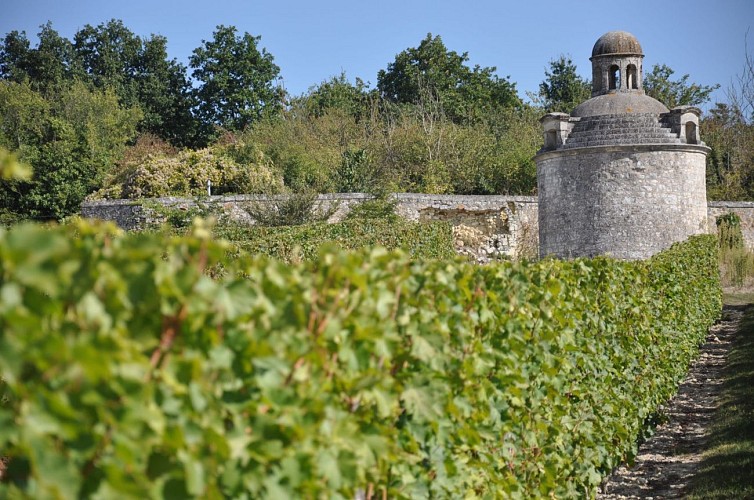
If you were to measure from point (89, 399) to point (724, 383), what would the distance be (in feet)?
35.6

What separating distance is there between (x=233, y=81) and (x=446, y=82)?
13.2m

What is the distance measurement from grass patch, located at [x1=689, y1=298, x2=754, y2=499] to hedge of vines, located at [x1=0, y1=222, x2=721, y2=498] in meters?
2.09

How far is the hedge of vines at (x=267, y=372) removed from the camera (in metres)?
1.71

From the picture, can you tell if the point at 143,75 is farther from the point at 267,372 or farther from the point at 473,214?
the point at 267,372

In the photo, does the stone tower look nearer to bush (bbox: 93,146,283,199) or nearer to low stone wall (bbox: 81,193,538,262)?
low stone wall (bbox: 81,193,538,262)

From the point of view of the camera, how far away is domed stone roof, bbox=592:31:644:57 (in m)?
22.8

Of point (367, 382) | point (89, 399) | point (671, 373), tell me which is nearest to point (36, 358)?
point (89, 399)

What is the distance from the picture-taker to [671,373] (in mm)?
9859

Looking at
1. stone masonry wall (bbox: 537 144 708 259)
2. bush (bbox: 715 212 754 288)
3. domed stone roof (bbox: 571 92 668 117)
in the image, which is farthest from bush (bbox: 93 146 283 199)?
bush (bbox: 715 212 754 288)

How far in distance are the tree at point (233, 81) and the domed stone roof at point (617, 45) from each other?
1007 inches

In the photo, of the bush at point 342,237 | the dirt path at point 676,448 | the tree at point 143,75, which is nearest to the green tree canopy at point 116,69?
the tree at point 143,75

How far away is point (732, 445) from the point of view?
757 cm

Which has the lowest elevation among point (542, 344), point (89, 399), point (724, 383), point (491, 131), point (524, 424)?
point (724, 383)

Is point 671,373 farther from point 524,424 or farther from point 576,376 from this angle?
point 524,424
